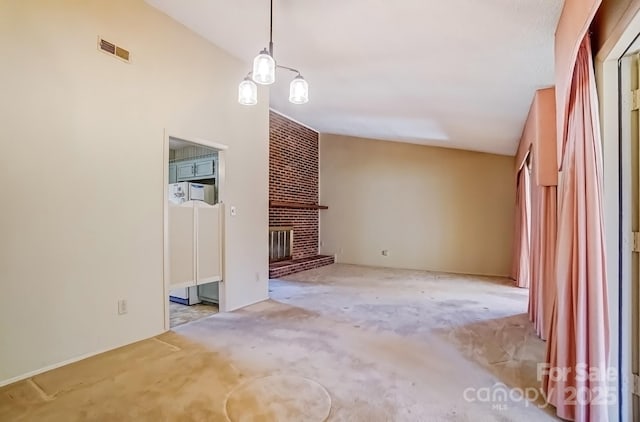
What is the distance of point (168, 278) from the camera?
130 inches

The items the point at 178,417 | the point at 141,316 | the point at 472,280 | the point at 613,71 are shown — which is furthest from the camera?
the point at 472,280

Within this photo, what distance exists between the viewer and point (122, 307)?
2898 mm

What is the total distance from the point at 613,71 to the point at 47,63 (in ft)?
11.9

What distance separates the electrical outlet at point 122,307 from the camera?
9.45 feet

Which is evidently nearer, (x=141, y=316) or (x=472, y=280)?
(x=141, y=316)

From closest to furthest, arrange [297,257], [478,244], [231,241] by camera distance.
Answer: [231,241]
[478,244]
[297,257]

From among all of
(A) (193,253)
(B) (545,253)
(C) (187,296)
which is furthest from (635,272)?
(C) (187,296)

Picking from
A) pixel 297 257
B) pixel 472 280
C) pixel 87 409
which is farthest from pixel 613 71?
pixel 297 257

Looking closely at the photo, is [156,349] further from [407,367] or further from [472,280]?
[472,280]

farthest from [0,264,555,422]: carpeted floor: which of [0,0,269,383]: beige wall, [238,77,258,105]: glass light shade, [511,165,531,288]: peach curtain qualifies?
[238,77,258,105]: glass light shade

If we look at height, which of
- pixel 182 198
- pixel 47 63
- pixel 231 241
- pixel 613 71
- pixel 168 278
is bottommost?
pixel 168 278

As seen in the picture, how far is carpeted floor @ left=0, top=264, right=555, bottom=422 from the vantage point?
1948 mm

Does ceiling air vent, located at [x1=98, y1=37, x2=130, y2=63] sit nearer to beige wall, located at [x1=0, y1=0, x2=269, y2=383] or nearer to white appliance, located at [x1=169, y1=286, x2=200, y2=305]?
beige wall, located at [x1=0, y1=0, x2=269, y2=383]

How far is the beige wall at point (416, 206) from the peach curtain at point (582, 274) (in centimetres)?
494
